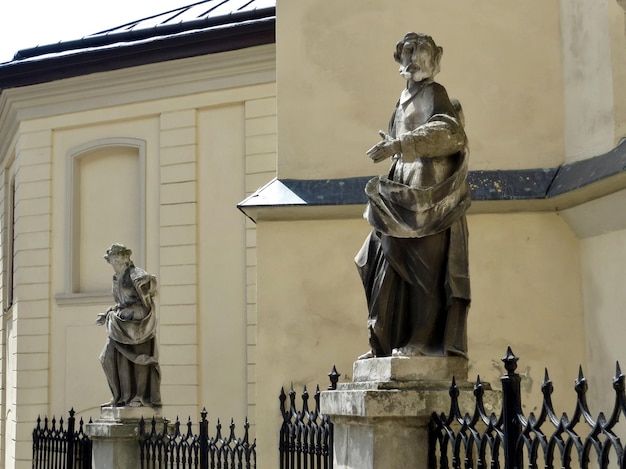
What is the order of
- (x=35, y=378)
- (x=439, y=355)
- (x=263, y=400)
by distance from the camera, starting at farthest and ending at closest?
(x=35, y=378)
(x=263, y=400)
(x=439, y=355)

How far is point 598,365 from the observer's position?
10.2 meters

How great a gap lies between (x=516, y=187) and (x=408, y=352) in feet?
15.3

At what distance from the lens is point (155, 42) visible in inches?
733

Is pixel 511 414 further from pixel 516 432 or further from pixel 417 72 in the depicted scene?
pixel 417 72

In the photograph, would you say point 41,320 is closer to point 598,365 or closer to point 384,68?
point 384,68

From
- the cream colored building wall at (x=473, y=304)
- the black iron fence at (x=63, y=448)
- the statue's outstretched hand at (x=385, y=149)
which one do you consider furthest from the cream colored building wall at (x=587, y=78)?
the black iron fence at (x=63, y=448)

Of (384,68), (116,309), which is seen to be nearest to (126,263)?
(116,309)

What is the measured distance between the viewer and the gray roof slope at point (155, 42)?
1803 centimetres

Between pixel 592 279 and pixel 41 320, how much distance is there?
11.7 metres

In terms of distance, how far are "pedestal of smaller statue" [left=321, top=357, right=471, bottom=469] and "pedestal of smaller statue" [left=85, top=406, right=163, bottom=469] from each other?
21.1 ft

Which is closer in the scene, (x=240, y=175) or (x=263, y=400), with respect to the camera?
(x=263, y=400)

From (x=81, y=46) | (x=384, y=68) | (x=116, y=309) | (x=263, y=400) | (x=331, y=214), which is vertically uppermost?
(x=81, y=46)

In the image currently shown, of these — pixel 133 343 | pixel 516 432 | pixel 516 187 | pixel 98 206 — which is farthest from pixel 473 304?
pixel 98 206

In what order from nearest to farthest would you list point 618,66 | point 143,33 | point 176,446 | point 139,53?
point 618,66
point 176,446
point 139,53
point 143,33
